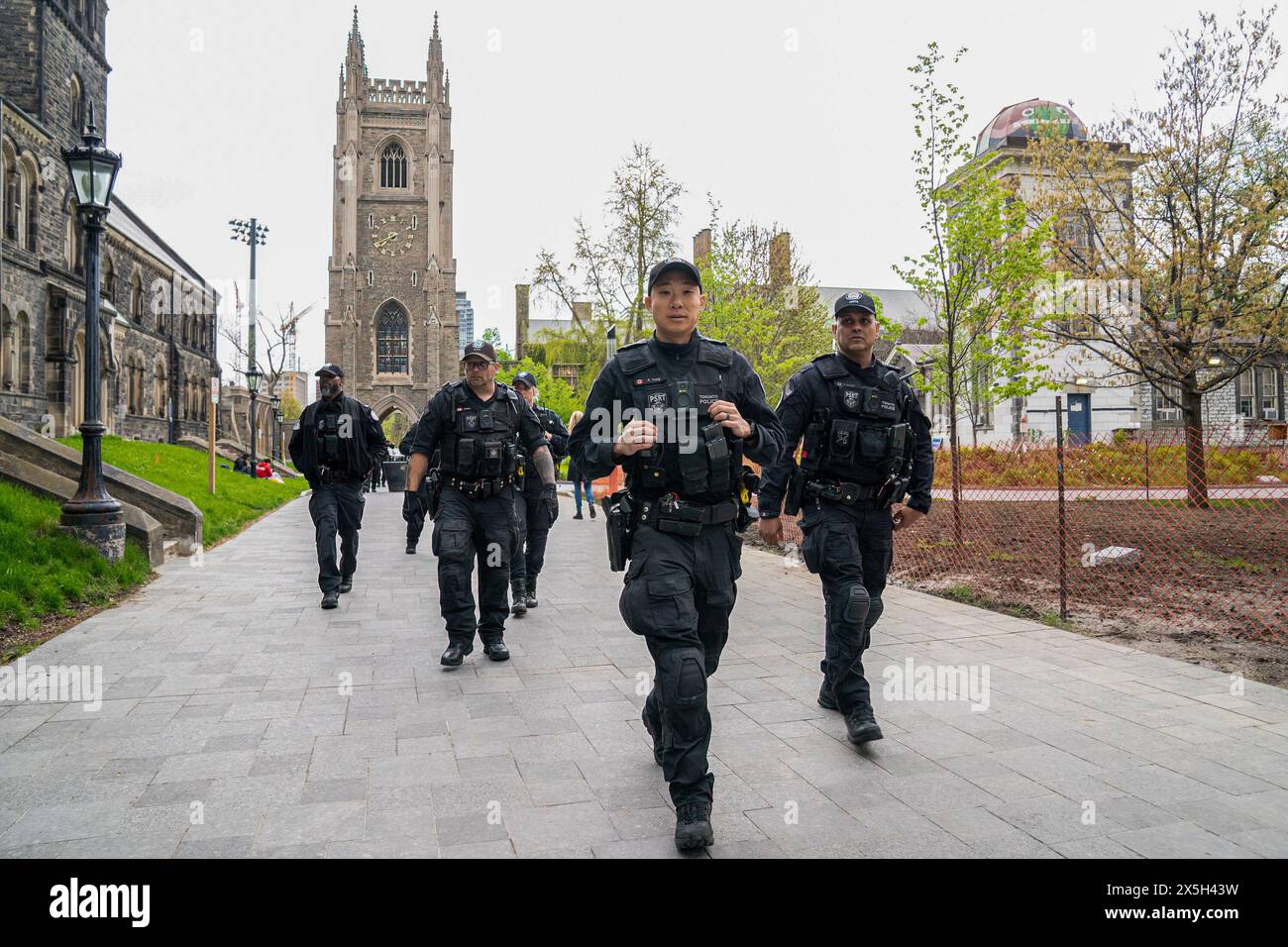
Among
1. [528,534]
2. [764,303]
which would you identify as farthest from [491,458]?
[764,303]

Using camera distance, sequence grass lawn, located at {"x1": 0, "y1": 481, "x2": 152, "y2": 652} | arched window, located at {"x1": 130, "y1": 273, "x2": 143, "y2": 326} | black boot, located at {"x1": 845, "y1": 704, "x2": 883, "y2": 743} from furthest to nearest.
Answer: arched window, located at {"x1": 130, "y1": 273, "x2": 143, "y2": 326}, grass lawn, located at {"x1": 0, "y1": 481, "x2": 152, "y2": 652}, black boot, located at {"x1": 845, "y1": 704, "x2": 883, "y2": 743}

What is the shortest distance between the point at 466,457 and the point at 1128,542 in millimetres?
9437

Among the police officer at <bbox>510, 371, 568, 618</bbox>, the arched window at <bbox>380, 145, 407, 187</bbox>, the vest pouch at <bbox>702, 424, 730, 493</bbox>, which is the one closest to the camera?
the vest pouch at <bbox>702, 424, 730, 493</bbox>

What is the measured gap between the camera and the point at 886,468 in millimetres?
4578

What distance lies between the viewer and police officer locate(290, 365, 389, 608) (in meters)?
8.55

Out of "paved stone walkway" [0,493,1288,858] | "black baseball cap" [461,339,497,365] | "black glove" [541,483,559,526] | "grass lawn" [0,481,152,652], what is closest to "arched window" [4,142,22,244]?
"grass lawn" [0,481,152,652]

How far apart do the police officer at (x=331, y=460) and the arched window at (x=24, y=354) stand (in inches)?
869

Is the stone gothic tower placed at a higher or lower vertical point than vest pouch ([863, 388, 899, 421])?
higher

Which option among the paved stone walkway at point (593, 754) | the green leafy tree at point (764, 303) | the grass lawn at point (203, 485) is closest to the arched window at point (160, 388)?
the grass lawn at point (203, 485)

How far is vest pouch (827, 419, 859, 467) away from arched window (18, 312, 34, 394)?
28.0 m

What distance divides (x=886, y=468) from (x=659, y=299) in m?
1.67

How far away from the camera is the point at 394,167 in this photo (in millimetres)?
66875

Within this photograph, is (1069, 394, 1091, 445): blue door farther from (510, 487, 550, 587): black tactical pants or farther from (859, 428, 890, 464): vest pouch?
(859, 428, 890, 464): vest pouch
